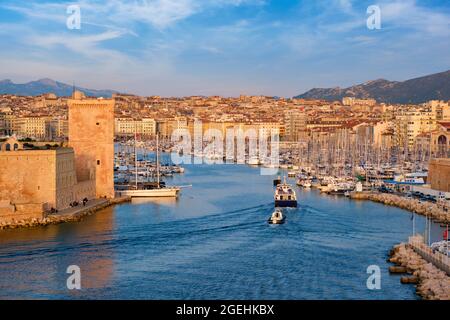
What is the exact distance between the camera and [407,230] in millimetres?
12688

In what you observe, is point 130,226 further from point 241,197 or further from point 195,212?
point 241,197

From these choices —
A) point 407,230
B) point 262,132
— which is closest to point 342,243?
point 407,230

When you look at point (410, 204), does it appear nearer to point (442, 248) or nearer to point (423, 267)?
point (442, 248)

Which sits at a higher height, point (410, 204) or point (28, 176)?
point (28, 176)

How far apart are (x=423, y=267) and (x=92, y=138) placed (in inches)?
368

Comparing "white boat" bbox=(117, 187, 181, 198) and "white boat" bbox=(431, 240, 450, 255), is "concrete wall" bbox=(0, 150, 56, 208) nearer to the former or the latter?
"white boat" bbox=(117, 187, 181, 198)

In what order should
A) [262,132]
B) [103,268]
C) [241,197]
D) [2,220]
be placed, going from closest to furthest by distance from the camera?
[103,268] < [2,220] < [241,197] < [262,132]

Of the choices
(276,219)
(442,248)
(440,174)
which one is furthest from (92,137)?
(442,248)

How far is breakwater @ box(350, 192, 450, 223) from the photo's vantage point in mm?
14219

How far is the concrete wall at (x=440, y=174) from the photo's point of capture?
17.6m

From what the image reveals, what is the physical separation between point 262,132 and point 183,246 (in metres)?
43.0

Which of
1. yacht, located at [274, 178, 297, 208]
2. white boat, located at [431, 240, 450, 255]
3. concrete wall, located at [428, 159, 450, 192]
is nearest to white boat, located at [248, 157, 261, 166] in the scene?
concrete wall, located at [428, 159, 450, 192]

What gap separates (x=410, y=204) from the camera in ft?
52.3

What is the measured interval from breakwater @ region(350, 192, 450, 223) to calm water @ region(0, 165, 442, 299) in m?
0.38
